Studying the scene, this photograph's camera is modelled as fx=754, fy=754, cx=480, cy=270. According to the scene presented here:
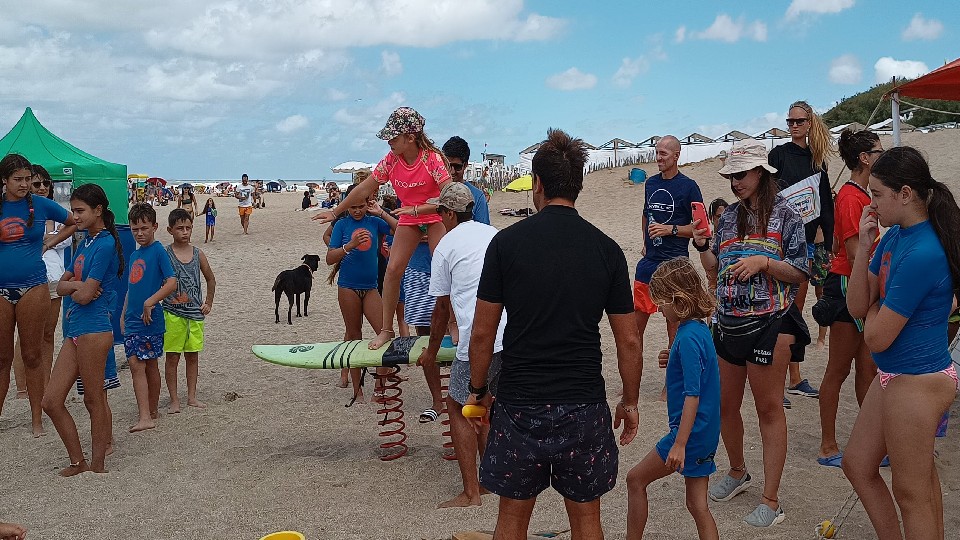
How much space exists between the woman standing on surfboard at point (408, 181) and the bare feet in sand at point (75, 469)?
219cm

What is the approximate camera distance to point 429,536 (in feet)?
13.5

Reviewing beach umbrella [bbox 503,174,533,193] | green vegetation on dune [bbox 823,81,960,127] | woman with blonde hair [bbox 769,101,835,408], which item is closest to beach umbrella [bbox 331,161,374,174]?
beach umbrella [bbox 503,174,533,193]

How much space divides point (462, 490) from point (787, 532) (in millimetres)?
1962

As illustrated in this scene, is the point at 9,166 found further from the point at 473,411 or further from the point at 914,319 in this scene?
the point at 914,319

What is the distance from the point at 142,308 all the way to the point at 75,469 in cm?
149

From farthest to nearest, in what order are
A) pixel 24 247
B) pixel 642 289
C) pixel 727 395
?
pixel 642 289
pixel 24 247
pixel 727 395

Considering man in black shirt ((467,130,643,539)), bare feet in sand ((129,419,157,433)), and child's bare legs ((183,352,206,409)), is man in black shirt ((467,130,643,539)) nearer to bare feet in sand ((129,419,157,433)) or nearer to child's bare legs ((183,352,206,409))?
bare feet in sand ((129,419,157,433))

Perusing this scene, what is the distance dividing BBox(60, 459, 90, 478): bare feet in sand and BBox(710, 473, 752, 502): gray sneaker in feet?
14.0

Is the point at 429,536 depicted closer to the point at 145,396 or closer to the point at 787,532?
the point at 787,532

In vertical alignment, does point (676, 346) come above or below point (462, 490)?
above

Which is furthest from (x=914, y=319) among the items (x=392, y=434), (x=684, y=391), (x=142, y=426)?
(x=142, y=426)

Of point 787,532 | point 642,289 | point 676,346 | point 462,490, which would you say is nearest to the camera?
point 676,346

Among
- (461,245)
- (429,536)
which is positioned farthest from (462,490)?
(461,245)

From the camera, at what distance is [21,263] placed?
555 cm
